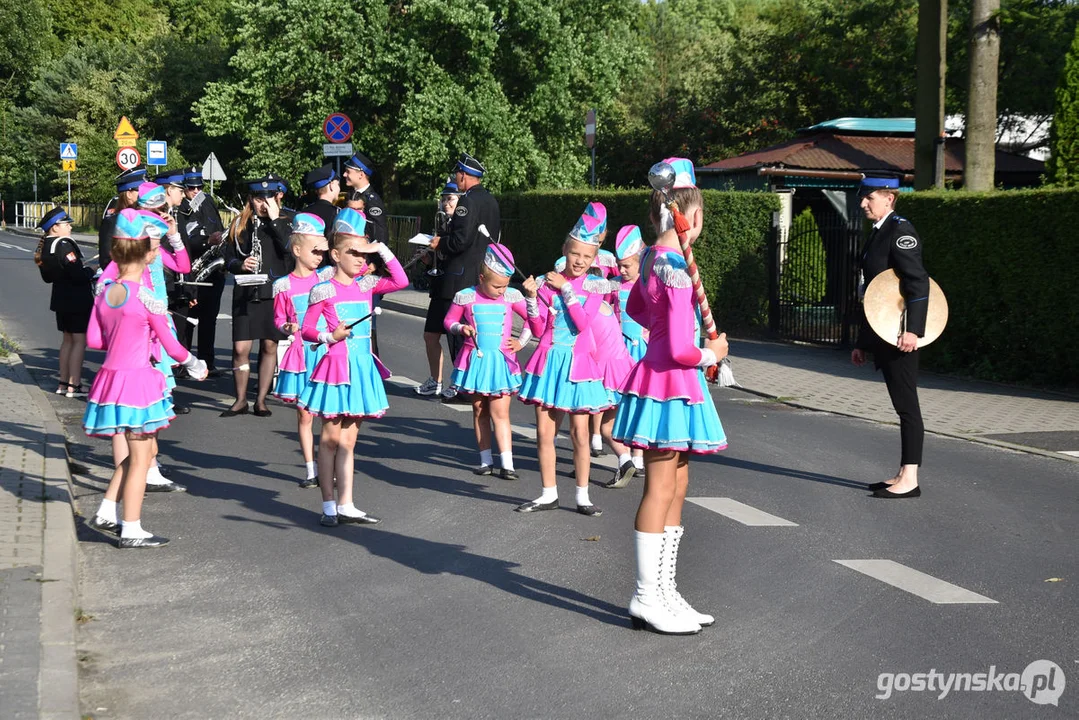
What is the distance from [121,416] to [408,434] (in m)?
4.12

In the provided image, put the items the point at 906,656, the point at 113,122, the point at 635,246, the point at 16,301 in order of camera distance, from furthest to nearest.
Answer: the point at 113,122 → the point at 16,301 → the point at 635,246 → the point at 906,656

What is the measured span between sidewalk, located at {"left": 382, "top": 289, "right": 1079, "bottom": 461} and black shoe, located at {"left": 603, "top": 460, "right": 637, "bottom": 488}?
3507mm

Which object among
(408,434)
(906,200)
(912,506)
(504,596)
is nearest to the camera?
(504,596)

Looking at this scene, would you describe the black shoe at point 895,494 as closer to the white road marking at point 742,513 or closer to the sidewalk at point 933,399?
the white road marking at point 742,513

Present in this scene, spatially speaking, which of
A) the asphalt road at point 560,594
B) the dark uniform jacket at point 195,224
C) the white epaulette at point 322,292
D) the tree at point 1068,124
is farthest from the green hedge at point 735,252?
the white epaulette at point 322,292

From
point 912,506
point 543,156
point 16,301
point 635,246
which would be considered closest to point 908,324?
point 912,506

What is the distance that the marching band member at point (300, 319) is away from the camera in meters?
8.48

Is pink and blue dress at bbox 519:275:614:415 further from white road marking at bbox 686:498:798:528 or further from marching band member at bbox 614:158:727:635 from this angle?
marching band member at bbox 614:158:727:635

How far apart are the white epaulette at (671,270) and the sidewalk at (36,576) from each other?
269cm

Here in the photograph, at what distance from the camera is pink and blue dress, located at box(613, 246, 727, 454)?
Answer: 539cm

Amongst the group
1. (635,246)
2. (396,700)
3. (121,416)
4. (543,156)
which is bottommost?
(396,700)

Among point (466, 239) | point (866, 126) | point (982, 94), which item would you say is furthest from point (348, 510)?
point (866, 126)

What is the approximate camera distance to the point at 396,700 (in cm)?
474

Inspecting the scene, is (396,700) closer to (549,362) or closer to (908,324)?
(549,362)
